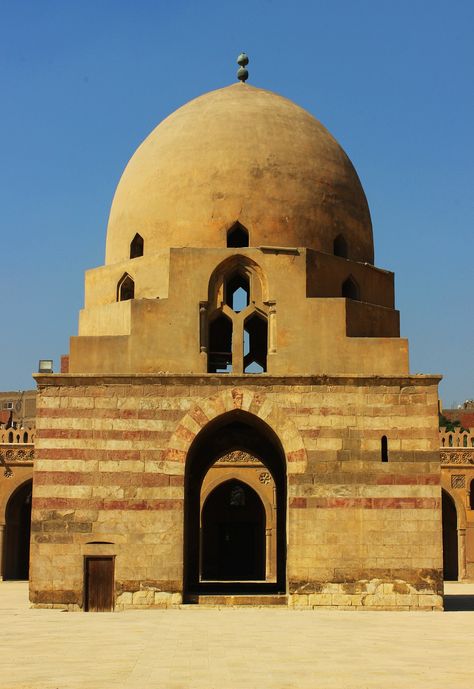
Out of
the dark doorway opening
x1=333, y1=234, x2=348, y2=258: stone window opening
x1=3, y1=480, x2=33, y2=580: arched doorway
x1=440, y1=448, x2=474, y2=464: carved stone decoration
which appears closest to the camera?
x1=333, y1=234, x2=348, y2=258: stone window opening

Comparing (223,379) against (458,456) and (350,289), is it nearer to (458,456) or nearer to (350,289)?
(350,289)

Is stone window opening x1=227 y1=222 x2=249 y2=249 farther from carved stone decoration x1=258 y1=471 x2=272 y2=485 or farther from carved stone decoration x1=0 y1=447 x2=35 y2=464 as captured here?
carved stone decoration x1=0 y1=447 x2=35 y2=464

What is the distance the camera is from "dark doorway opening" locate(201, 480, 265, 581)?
3036 centimetres

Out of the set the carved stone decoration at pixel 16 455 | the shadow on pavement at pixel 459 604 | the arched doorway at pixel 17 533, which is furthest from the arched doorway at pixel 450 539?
the arched doorway at pixel 17 533

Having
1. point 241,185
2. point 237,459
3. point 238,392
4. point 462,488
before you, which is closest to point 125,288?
point 241,185

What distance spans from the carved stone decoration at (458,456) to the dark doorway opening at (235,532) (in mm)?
5310

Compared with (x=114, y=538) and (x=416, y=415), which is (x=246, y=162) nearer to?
(x=416, y=415)

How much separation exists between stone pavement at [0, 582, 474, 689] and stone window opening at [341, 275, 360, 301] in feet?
19.2

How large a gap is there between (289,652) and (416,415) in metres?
6.65

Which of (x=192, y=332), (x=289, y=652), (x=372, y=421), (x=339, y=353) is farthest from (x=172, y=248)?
(x=289, y=652)

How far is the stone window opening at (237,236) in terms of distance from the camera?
18.8 meters

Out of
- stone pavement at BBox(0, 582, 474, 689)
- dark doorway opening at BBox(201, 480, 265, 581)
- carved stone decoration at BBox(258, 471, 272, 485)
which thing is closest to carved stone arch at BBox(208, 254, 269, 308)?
stone pavement at BBox(0, 582, 474, 689)

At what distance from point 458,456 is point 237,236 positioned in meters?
13.6

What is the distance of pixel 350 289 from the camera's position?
19.4 meters
